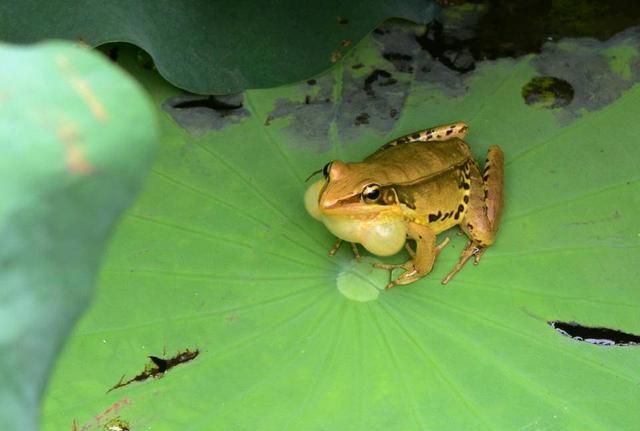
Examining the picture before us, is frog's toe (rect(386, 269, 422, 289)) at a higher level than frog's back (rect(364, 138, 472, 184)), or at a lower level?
lower

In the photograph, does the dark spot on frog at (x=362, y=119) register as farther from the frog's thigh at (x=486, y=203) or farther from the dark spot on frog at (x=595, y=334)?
the dark spot on frog at (x=595, y=334)

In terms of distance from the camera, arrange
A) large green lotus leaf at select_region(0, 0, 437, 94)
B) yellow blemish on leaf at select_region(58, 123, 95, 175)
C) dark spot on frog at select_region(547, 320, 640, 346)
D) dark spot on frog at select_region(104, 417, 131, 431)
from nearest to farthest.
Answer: yellow blemish on leaf at select_region(58, 123, 95, 175) < dark spot on frog at select_region(104, 417, 131, 431) < dark spot on frog at select_region(547, 320, 640, 346) < large green lotus leaf at select_region(0, 0, 437, 94)

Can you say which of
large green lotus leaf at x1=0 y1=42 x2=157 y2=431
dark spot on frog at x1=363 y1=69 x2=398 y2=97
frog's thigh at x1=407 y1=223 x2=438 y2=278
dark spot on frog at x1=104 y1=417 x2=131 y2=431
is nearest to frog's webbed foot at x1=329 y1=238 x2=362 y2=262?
frog's thigh at x1=407 y1=223 x2=438 y2=278

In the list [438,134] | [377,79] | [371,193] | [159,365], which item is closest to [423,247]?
[371,193]

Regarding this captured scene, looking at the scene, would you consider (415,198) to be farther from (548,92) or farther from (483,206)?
(548,92)

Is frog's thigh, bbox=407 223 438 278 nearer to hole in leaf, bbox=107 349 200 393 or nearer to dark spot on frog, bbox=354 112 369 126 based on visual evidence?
dark spot on frog, bbox=354 112 369 126

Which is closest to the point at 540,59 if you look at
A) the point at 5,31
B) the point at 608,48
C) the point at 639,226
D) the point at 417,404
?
the point at 608,48

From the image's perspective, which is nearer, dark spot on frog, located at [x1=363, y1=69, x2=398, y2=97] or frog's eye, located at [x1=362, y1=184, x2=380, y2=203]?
frog's eye, located at [x1=362, y1=184, x2=380, y2=203]
